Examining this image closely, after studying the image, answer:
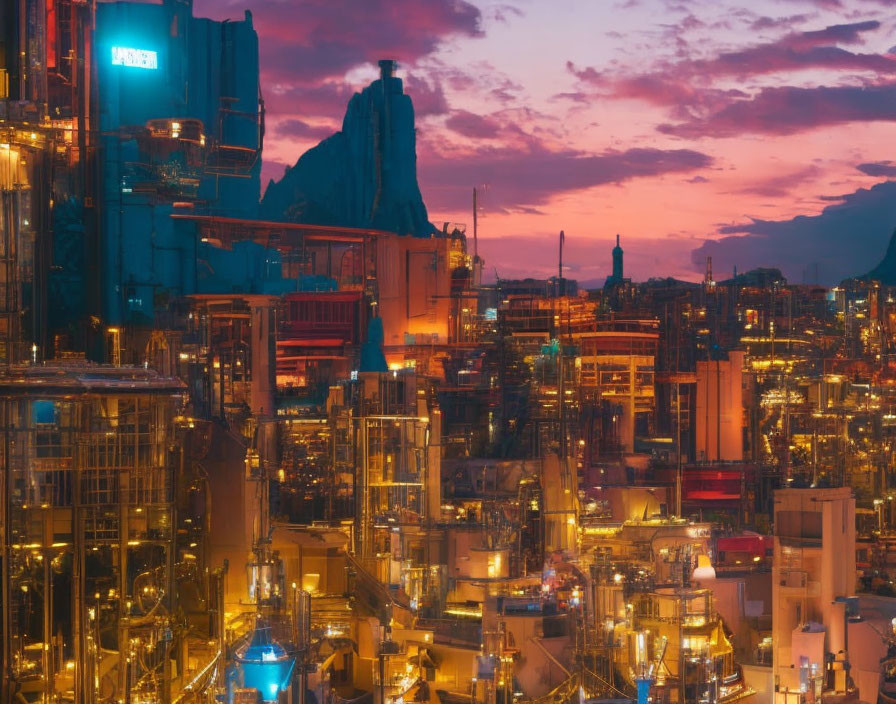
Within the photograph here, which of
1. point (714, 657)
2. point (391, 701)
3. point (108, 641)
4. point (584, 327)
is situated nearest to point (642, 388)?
point (584, 327)

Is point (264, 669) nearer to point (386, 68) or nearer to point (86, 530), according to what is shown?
point (86, 530)

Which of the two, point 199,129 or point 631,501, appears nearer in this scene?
point 199,129

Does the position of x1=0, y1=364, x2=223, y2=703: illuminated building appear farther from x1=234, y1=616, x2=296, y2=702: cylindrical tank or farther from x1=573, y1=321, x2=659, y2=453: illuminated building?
x1=573, y1=321, x2=659, y2=453: illuminated building

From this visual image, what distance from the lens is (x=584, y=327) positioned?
124 ft

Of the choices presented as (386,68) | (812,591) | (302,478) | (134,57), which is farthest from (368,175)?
(812,591)

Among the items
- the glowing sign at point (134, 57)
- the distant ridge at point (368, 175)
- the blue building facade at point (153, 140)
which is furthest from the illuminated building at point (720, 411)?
the glowing sign at point (134, 57)

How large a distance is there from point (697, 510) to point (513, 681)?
1459 centimetres

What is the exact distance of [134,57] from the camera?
1750cm

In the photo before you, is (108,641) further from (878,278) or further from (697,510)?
(878,278)

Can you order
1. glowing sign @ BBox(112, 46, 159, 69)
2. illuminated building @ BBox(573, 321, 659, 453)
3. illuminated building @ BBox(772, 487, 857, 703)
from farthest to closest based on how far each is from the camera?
illuminated building @ BBox(573, 321, 659, 453) < illuminated building @ BBox(772, 487, 857, 703) < glowing sign @ BBox(112, 46, 159, 69)

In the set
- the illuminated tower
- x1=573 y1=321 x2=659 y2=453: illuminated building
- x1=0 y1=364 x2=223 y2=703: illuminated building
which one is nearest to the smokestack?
x1=573 y1=321 x2=659 y2=453: illuminated building

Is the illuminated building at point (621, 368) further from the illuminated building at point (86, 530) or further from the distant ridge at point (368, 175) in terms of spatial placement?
the illuminated building at point (86, 530)

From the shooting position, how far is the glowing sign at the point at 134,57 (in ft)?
56.6

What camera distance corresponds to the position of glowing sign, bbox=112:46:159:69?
679 inches
